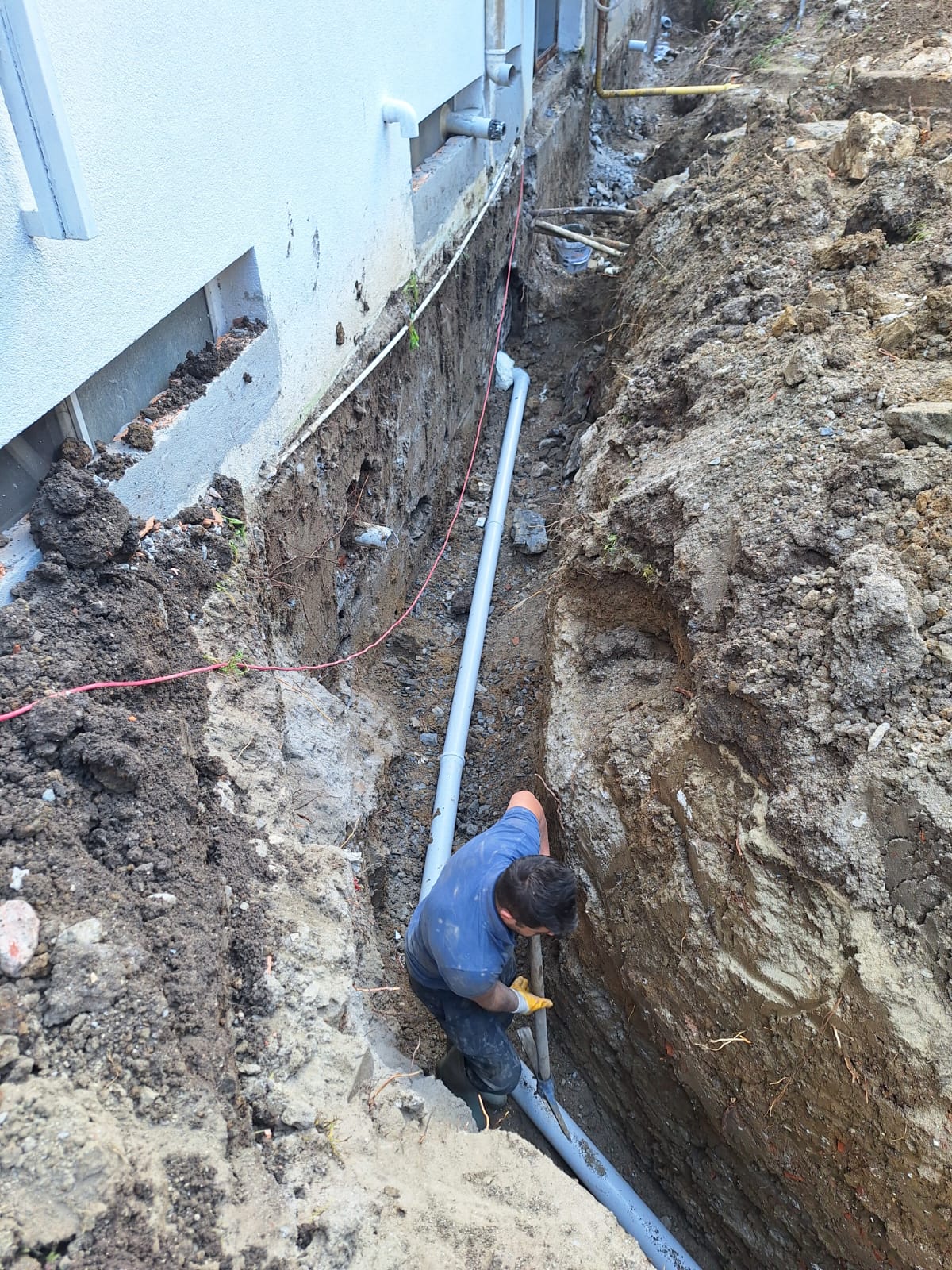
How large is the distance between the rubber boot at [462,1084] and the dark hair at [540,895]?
1082 mm

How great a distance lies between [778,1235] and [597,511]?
3.19 metres

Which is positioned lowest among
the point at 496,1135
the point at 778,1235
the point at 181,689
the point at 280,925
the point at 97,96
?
the point at 778,1235

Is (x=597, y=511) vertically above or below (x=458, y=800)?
above

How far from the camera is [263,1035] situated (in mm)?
2096

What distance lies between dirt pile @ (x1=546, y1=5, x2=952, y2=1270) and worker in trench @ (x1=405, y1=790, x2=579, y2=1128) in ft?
1.39

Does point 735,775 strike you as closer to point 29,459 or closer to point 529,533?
point 29,459

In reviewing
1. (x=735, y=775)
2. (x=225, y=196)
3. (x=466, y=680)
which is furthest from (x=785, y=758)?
(x=225, y=196)

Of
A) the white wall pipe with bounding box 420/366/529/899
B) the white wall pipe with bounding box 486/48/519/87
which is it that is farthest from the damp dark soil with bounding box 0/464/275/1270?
the white wall pipe with bounding box 486/48/519/87

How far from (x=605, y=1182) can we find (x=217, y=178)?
443cm

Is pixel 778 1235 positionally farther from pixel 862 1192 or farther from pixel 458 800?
pixel 458 800

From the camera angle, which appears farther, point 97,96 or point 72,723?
point 97,96

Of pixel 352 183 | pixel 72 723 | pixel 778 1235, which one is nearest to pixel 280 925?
pixel 72 723

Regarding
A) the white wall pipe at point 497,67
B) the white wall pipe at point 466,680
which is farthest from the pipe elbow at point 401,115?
the white wall pipe at point 497,67

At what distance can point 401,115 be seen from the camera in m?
4.61
